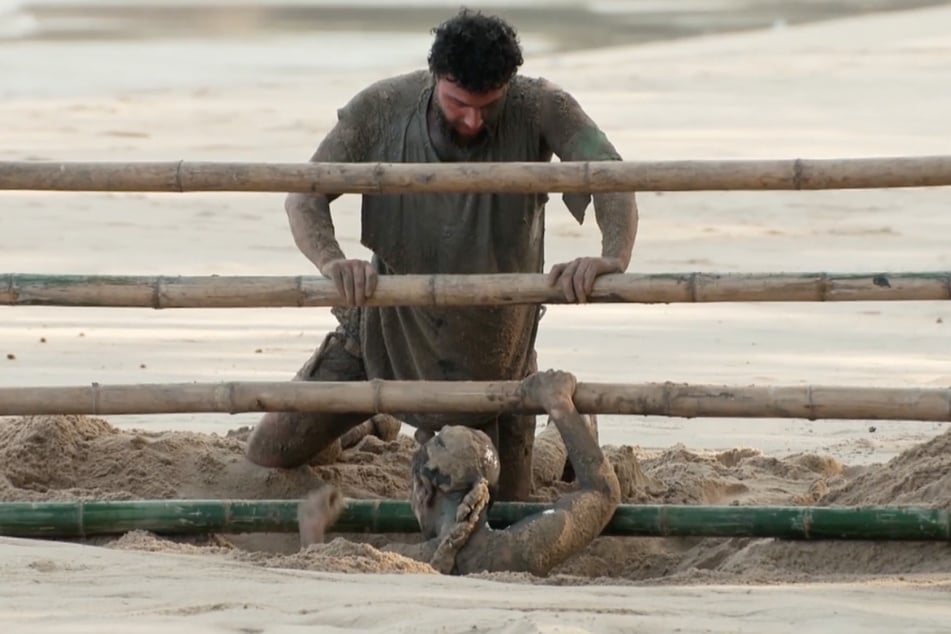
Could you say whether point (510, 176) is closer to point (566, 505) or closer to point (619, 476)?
point (566, 505)

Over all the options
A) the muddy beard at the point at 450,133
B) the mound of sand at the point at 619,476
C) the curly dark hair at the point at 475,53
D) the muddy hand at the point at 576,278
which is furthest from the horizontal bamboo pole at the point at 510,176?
the mound of sand at the point at 619,476

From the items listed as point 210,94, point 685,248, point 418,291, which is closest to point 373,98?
point 418,291

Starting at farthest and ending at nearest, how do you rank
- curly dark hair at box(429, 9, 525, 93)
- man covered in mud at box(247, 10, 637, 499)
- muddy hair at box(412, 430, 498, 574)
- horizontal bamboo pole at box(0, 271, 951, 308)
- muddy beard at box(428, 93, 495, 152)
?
1. muddy beard at box(428, 93, 495, 152)
2. man covered in mud at box(247, 10, 637, 499)
3. curly dark hair at box(429, 9, 525, 93)
4. horizontal bamboo pole at box(0, 271, 951, 308)
5. muddy hair at box(412, 430, 498, 574)

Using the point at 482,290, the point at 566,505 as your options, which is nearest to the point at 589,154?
the point at 482,290

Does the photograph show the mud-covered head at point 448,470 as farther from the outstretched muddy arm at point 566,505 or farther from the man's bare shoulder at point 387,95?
the man's bare shoulder at point 387,95

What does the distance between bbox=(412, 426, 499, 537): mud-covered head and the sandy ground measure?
0.88 feet

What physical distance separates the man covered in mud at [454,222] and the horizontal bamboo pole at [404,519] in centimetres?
45

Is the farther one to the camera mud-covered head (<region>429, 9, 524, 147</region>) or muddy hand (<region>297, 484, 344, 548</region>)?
mud-covered head (<region>429, 9, 524, 147</region>)

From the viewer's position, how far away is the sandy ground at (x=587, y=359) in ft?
12.2

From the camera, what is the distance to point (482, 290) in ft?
14.9

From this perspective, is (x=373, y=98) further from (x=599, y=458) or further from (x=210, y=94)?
(x=210, y=94)

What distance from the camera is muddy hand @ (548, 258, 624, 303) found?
14.8 feet

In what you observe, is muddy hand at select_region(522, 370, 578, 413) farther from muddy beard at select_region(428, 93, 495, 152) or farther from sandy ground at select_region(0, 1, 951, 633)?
muddy beard at select_region(428, 93, 495, 152)

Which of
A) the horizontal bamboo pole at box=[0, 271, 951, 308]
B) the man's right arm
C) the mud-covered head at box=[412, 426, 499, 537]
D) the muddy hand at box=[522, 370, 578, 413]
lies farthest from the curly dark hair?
the mud-covered head at box=[412, 426, 499, 537]
